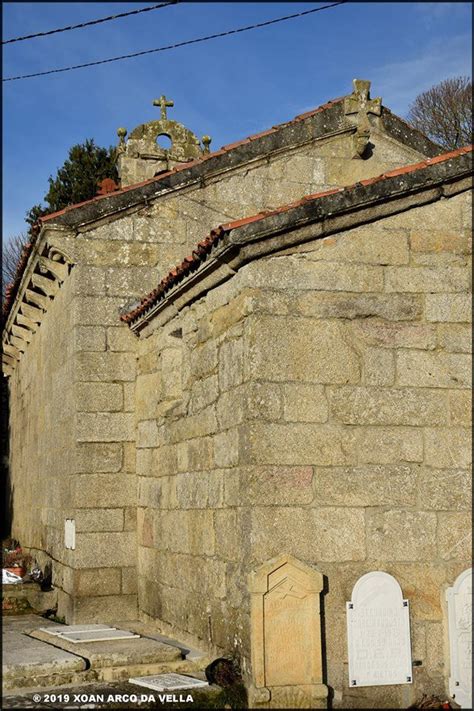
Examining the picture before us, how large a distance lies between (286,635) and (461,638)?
4.18 feet

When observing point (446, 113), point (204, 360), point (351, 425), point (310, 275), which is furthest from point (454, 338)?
point (446, 113)

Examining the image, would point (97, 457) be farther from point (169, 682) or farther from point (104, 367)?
point (169, 682)

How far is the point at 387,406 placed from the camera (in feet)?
22.8

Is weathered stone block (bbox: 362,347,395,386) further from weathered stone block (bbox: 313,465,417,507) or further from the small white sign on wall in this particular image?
the small white sign on wall

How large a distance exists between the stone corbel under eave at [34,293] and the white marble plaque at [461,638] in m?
5.50

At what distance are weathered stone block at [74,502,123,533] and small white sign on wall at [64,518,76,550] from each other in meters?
0.09

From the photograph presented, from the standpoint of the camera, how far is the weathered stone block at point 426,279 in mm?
7121

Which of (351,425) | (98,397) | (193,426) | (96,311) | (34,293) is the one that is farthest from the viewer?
(34,293)

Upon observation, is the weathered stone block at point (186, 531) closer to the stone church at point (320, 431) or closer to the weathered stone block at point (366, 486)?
the stone church at point (320, 431)

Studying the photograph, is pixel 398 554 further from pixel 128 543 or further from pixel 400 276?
pixel 128 543

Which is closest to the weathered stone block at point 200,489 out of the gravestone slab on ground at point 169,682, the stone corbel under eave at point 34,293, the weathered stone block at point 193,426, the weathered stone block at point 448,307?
the weathered stone block at point 193,426

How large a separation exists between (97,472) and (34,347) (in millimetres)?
4047

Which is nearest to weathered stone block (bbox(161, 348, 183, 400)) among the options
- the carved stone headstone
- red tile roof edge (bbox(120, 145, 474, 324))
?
red tile roof edge (bbox(120, 145, 474, 324))

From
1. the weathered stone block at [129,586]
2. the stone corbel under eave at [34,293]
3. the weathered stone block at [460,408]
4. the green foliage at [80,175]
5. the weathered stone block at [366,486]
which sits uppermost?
the green foliage at [80,175]
